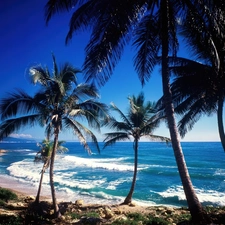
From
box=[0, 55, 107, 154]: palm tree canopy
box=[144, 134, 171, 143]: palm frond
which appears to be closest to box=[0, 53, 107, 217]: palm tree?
box=[0, 55, 107, 154]: palm tree canopy

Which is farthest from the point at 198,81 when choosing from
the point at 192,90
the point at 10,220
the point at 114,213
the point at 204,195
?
the point at 204,195

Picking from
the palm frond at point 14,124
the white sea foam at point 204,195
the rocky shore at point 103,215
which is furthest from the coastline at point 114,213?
the white sea foam at point 204,195

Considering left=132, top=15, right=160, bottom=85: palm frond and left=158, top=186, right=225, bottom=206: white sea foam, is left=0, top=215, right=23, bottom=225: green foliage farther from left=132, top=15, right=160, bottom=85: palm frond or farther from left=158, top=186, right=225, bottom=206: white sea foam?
left=158, top=186, right=225, bottom=206: white sea foam

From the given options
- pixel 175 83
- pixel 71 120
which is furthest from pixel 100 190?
pixel 175 83

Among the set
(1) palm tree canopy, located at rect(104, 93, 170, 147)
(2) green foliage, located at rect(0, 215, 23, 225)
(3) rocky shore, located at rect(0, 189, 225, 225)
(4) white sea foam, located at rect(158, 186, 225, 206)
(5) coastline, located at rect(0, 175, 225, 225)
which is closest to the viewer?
(2) green foliage, located at rect(0, 215, 23, 225)

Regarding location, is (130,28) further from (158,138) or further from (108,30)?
(158,138)

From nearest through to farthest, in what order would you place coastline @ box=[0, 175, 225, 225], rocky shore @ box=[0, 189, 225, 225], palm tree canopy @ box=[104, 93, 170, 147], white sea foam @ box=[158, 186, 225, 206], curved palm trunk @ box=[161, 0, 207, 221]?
curved palm trunk @ box=[161, 0, 207, 221], rocky shore @ box=[0, 189, 225, 225], coastline @ box=[0, 175, 225, 225], palm tree canopy @ box=[104, 93, 170, 147], white sea foam @ box=[158, 186, 225, 206]

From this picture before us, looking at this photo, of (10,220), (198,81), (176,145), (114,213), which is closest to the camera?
(176,145)

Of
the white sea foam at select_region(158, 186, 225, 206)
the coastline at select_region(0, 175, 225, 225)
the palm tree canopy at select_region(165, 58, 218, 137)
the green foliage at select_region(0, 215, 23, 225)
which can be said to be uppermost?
the palm tree canopy at select_region(165, 58, 218, 137)

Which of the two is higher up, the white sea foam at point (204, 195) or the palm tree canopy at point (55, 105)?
the palm tree canopy at point (55, 105)

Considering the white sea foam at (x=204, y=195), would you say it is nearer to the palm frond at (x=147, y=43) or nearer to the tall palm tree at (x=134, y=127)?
the tall palm tree at (x=134, y=127)

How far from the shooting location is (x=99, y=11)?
5902 millimetres

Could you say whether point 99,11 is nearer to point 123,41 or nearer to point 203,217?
point 123,41

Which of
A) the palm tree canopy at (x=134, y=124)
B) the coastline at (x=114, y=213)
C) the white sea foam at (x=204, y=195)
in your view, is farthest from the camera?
the white sea foam at (x=204, y=195)
